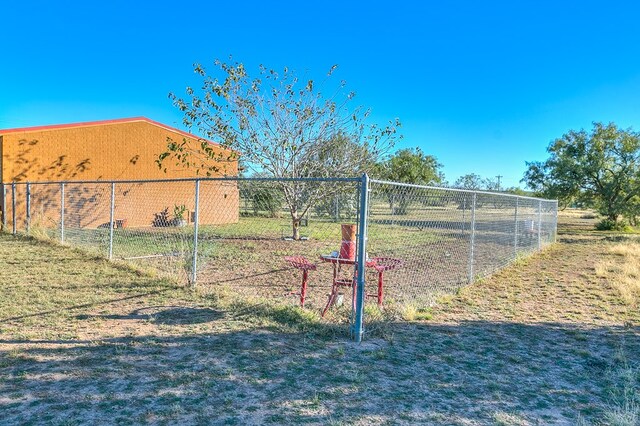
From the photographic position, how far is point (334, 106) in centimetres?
1348

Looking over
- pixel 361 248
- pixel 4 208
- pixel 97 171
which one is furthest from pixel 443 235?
pixel 4 208

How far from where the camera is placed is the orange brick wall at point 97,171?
15.0 m

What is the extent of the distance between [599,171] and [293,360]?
25.7 m

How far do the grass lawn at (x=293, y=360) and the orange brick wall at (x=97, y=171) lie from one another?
9829mm

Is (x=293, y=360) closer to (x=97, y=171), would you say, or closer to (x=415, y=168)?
(x=97, y=171)

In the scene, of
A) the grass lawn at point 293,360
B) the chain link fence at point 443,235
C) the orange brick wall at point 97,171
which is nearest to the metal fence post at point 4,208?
the orange brick wall at point 97,171

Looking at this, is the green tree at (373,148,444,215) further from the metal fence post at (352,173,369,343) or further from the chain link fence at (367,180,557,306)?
the metal fence post at (352,173,369,343)

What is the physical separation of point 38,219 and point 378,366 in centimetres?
1367

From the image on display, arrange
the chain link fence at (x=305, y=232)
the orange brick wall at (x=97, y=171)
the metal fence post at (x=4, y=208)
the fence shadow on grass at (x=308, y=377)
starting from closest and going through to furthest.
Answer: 1. the fence shadow on grass at (x=308, y=377)
2. the chain link fence at (x=305, y=232)
3. the metal fence post at (x=4, y=208)
4. the orange brick wall at (x=97, y=171)

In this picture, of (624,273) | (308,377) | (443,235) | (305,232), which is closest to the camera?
(308,377)

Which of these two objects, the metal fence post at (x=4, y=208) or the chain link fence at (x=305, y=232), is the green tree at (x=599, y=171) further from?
the metal fence post at (x=4, y=208)

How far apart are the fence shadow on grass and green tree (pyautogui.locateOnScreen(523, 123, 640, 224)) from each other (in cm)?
2224

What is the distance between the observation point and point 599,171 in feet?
78.9

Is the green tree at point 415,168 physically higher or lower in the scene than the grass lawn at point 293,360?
higher
